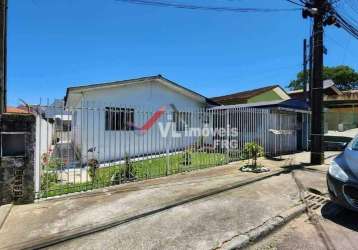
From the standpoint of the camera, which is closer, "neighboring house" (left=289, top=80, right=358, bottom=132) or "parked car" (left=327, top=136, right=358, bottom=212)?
"parked car" (left=327, top=136, right=358, bottom=212)

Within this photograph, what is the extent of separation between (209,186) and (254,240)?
121 inches

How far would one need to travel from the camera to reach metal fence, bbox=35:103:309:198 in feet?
24.5

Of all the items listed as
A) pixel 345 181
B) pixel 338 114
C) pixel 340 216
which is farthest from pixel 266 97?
pixel 345 181

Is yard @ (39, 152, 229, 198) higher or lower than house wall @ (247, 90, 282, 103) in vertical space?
lower

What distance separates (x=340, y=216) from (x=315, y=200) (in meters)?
1.04

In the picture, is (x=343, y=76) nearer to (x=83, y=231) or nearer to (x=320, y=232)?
(x=320, y=232)

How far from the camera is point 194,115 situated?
11.2 meters

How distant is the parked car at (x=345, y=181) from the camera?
16.2 feet

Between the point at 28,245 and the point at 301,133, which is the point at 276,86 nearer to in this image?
the point at 301,133

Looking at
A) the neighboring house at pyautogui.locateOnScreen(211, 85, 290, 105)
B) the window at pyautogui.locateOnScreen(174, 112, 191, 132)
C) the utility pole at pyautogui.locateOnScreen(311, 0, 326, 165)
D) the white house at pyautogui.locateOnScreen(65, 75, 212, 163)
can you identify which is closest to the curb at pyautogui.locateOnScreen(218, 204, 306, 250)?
the utility pole at pyautogui.locateOnScreen(311, 0, 326, 165)

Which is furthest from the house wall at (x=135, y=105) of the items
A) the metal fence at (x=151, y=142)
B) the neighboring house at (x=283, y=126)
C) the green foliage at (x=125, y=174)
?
the green foliage at (x=125, y=174)

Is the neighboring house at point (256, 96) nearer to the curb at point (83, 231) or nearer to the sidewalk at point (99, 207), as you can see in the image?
the sidewalk at point (99, 207)

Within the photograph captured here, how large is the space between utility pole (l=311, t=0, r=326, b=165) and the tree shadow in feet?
18.2

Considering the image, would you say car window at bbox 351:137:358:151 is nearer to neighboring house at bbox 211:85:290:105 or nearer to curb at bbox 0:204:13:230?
curb at bbox 0:204:13:230
